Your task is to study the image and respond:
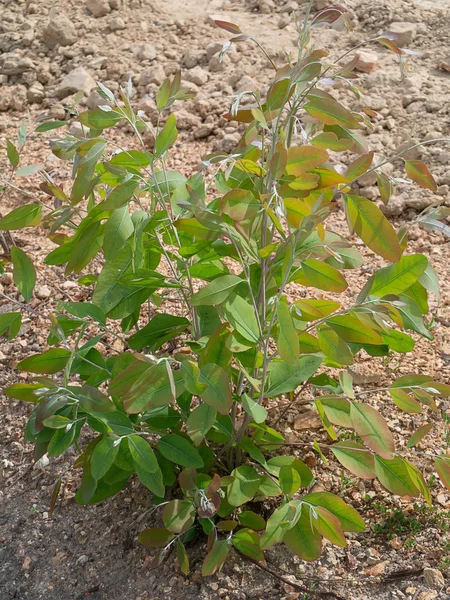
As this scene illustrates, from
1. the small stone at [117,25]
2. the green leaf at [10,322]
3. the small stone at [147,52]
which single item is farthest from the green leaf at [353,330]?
the small stone at [117,25]

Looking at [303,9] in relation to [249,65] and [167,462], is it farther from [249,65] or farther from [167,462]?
[167,462]

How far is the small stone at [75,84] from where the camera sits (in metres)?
4.22

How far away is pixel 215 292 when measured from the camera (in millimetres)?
1590

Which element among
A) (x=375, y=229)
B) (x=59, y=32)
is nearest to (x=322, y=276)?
(x=375, y=229)

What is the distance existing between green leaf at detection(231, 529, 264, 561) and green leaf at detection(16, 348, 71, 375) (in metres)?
0.66

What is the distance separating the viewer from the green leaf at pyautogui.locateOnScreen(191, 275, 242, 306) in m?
1.57

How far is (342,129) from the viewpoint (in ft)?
5.77

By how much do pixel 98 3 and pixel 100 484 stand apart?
3740 mm

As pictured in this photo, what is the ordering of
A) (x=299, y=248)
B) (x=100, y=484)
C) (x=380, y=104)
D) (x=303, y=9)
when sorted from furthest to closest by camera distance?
(x=303, y=9)
(x=380, y=104)
(x=100, y=484)
(x=299, y=248)

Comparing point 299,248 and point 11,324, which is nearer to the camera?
point 299,248

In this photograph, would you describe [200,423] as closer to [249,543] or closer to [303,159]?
[249,543]

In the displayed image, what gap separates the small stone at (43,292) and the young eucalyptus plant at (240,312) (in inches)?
36.8

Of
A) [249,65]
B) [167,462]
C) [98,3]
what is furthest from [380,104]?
[167,462]

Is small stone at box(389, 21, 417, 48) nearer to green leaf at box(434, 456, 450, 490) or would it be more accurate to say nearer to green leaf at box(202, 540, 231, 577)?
green leaf at box(434, 456, 450, 490)
